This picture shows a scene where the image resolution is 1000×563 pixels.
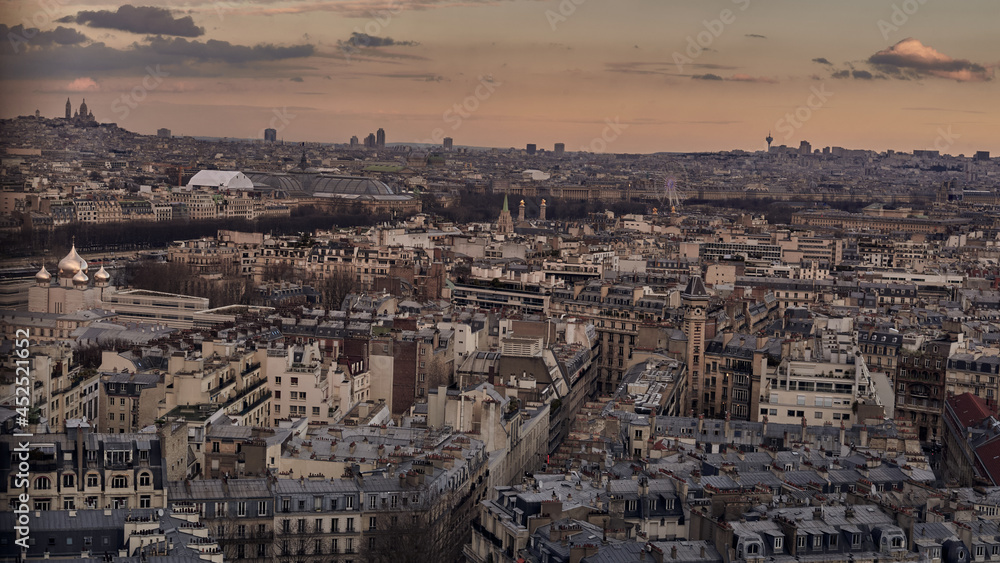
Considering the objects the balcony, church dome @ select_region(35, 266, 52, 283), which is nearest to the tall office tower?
the balcony

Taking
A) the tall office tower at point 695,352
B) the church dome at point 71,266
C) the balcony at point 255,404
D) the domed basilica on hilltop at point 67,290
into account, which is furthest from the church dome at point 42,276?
the tall office tower at point 695,352

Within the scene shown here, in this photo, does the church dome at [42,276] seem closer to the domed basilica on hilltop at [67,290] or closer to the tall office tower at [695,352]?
the domed basilica on hilltop at [67,290]

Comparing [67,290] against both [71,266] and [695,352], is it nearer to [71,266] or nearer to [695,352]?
[71,266]

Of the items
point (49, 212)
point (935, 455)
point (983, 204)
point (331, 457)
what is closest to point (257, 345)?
point (331, 457)

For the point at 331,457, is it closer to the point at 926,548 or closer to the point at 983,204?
the point at 926,548

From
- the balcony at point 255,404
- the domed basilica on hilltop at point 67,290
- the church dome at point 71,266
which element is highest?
the church dome at point 71,266

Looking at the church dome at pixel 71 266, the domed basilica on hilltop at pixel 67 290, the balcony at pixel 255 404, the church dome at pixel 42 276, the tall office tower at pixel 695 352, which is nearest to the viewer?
the balcony at pixel 255 404

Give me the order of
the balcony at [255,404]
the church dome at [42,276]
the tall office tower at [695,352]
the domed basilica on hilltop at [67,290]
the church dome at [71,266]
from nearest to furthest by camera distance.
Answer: the balcony at [255,404] → the tall office tower at [695,352] → the church dome at [42,276] → the domed basilica on hilltop at [67,290] → the church dome at [71,266]

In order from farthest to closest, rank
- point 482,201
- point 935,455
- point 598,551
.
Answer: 1. point 482,201
2. point 935,455
3. point 598,551
